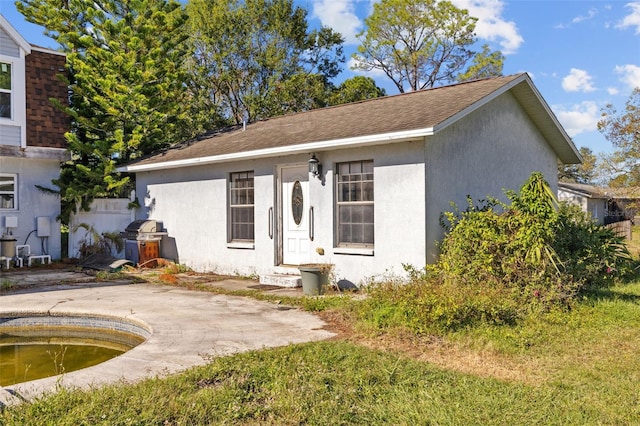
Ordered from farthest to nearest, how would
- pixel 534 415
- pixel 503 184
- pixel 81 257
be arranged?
pixel 81 257 < pixel 503 184 < pixel 534 415

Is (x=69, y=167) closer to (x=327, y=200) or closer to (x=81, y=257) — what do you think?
(x=81, y=257)

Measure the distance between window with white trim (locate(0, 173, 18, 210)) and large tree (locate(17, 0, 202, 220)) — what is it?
106 centimetres

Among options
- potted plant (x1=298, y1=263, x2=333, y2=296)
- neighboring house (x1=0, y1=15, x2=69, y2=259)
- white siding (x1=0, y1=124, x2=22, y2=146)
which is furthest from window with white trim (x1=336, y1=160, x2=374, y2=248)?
white siding (x1=0, y1=124, x2=22, y2=146)

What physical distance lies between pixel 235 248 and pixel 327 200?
298 centimetres

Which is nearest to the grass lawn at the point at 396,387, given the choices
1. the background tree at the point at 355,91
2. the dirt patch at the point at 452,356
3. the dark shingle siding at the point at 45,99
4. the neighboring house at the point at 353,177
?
the dirt patch at the point at 452,356

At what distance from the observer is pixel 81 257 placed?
47.1 ft

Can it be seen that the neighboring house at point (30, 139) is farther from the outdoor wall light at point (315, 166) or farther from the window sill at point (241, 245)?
the outdoor wall light at point (315, 166)

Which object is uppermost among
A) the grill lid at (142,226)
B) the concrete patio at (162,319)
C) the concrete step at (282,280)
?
the grill lid at (142,226)

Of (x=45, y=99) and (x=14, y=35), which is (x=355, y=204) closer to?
(x=45, y=99)

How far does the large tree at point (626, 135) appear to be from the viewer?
19.8 metres

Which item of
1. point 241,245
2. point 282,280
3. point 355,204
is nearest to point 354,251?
point 355,204

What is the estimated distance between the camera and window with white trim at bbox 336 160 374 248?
9.51 meters

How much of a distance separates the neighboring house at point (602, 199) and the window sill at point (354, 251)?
50.1ft

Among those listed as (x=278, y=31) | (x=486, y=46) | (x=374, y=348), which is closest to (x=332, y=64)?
(x=278, y=31)
